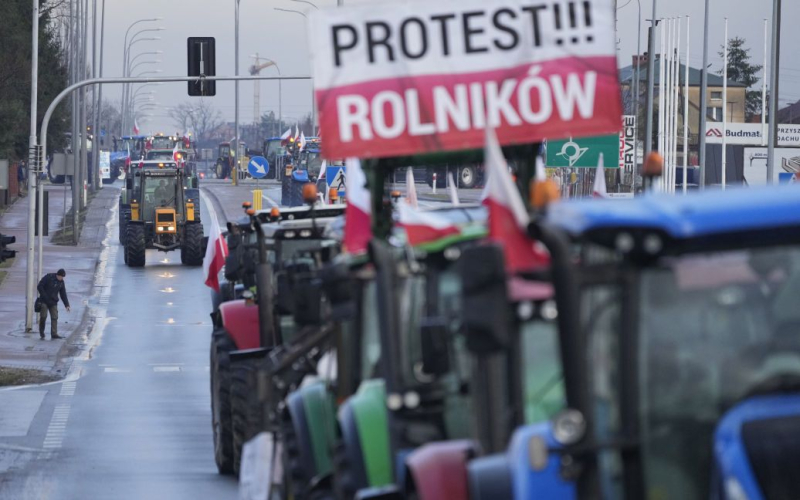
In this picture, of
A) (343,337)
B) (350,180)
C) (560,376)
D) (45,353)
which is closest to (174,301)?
(45,353)

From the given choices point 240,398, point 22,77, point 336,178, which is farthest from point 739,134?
point 240,398

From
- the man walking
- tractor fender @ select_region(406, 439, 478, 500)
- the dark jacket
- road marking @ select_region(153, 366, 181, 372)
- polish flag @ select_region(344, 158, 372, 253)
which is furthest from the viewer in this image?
the dark jacket

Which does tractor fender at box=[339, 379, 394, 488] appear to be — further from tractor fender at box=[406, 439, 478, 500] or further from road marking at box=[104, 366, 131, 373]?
road marking at box=[104, 366, 131, 373]

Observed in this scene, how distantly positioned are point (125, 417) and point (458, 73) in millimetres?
11085

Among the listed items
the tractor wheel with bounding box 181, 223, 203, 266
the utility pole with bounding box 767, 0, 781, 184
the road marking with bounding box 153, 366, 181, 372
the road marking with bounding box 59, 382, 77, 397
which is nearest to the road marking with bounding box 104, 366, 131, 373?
the road marking with bounding box 153, 366, 181, 372

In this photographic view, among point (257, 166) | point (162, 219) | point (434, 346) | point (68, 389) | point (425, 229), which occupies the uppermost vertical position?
point (257, 166)

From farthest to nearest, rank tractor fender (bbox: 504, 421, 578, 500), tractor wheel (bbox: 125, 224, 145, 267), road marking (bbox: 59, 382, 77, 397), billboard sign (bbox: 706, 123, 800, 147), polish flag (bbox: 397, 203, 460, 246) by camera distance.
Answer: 1. billboard sign (bbox: 706, 123, 800, 147)
2. tractor wheel (bbox: 125, 224, 145, 267)
3. road marking (bbox: 59, 382, 77, 397)
4. polish flag (bbox: 397, 203, 460, 246)
5. tractor fender (bbox: 504, 421, 578, 500)

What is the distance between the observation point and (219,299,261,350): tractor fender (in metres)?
14.5

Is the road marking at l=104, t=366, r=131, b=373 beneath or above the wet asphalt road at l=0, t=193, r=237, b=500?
beneath

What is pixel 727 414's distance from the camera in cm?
495

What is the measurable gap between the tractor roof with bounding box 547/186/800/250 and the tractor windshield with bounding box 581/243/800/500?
135mm

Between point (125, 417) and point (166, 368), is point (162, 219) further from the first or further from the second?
point (125, 417)

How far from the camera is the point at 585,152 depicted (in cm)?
3362

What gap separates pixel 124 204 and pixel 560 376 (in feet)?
139
